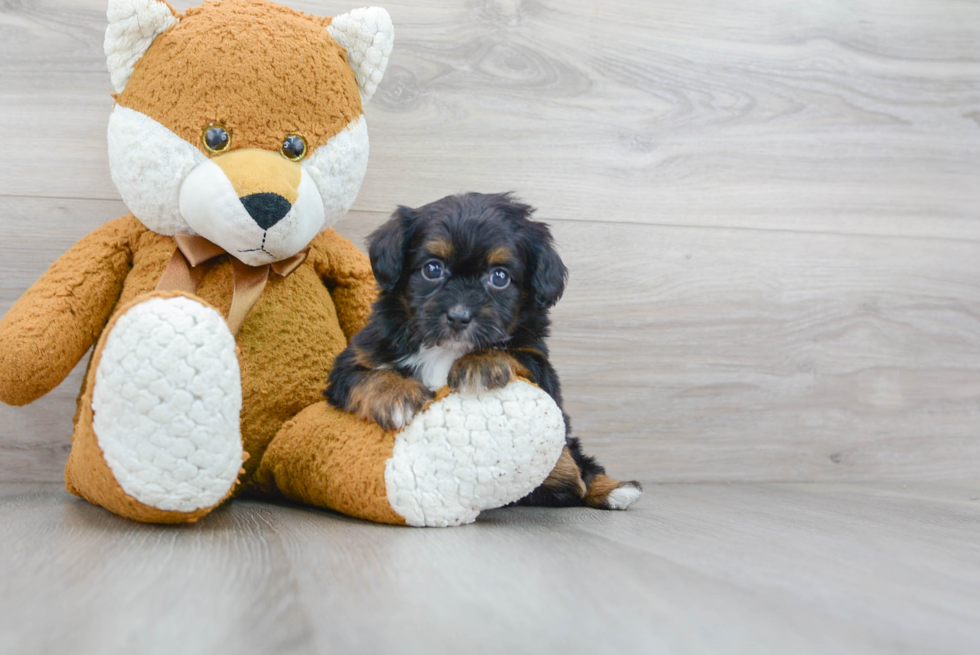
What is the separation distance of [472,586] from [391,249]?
0.63 metres

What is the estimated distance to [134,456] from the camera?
41.3 inches

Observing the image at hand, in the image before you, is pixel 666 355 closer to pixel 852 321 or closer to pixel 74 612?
pixel 852 321

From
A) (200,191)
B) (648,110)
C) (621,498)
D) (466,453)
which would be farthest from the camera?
(648,110)

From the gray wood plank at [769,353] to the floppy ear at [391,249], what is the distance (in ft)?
2.41

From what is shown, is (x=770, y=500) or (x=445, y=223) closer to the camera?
(x=445, y=223)

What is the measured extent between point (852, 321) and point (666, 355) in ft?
1.85

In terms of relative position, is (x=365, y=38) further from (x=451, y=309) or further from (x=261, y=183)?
(x=451, y=309)

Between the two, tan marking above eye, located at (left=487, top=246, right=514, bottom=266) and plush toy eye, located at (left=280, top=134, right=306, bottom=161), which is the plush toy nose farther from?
tan marking above eye, located at (left=487, top=246, right=514, bottom=266)

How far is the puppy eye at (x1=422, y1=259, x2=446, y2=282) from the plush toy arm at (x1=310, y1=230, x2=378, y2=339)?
0.33 meters

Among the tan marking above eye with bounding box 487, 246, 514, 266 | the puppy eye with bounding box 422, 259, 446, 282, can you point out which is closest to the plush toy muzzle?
the puppy eye with bounding box 422, 259, 446, 282

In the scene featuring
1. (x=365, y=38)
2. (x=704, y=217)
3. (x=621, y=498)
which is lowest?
(x=621, y=498)

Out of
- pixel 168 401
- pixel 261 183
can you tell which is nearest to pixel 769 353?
pixel 261 183

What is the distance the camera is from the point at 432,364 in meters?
1.34

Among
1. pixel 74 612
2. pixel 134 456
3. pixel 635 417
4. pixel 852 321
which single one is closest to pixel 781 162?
pixel 852 321
